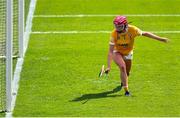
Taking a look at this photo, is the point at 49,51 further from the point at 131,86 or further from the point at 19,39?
the point at 131,86

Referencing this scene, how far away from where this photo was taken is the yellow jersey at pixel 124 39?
14.6 metres

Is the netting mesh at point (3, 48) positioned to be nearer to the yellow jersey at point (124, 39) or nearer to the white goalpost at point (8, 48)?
the white goalpost at point (8, 48)

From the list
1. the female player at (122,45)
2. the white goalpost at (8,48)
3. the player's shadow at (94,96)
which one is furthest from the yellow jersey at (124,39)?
the white goalpost at (8,48)

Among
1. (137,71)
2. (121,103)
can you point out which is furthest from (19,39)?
(121,103)

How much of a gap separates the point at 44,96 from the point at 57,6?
9992mm

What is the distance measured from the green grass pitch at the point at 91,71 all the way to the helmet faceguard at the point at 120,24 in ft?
4.70

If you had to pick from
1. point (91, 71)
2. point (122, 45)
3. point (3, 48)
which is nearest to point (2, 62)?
point (3, 48)

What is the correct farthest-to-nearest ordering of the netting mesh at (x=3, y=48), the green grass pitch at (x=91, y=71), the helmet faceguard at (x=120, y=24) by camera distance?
the netting mesh at (x=3, y=48)
the helmet faceguard at (x=120, y=24)
the green grass pitch at (x=91, y=71)

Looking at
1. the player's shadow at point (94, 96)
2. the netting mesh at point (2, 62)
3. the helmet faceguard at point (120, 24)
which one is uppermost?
the helmet faceguard at point (120, 24)

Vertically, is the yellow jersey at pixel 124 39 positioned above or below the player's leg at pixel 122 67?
above

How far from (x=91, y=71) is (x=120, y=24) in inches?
116

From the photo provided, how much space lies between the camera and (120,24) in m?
14.2

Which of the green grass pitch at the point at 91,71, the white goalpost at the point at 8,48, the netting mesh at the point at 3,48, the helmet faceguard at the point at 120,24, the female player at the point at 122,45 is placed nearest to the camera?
the white goalpost at the point at 8,48

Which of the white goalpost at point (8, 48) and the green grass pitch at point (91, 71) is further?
the green grass pitch at point (91, 71)
